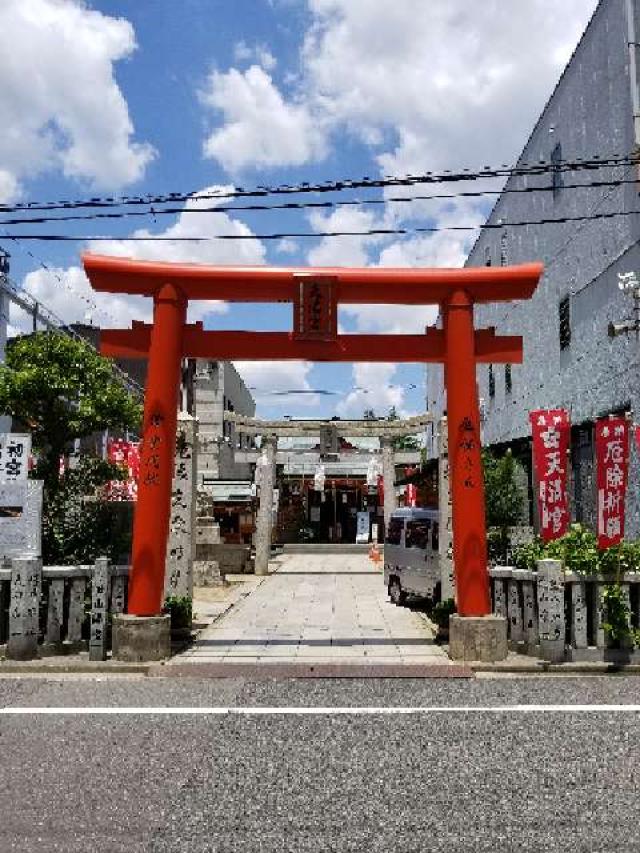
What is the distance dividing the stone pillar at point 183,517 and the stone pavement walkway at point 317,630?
3.24 feet

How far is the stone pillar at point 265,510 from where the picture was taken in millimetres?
24750

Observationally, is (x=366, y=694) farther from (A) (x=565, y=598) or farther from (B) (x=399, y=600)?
Answer: (B) (x=399, y=600)

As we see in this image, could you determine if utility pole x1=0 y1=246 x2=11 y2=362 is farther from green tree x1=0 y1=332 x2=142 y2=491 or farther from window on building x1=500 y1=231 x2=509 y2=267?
window on building x1=500 y1=231 x2=509 y2=267

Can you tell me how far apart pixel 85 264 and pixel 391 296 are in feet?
14.0

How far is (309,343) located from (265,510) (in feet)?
51.8

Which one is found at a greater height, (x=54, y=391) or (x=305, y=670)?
(x=54, y=391)

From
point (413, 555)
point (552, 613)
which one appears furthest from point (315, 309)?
point (413, 555)

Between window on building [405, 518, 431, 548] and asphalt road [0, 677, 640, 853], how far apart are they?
21.7 feet

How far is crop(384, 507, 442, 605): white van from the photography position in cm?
1460

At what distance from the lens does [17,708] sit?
7.47 meters

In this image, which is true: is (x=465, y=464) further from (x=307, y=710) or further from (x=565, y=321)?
(x=565, y=321)

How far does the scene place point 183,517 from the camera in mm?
12250

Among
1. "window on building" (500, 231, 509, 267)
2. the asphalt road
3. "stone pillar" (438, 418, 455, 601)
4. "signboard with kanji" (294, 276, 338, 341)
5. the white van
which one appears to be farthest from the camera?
"window on building" (500, 231, 509, 267)

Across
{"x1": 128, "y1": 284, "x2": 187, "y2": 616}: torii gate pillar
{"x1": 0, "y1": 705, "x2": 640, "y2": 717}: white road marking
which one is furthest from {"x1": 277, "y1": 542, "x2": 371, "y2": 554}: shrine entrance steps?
{"x1": 0, "y1": 705, "x2": 640, "y2": 717}: white road marking
